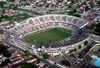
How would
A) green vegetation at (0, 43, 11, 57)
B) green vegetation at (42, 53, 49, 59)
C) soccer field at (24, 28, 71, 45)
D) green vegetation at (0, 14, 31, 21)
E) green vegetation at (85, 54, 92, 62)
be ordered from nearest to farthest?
1. green vegetation at (85, 54, 92, 62)
2. green vegetation at (42, 53, 49, 59)
3. green vegetation at (0, 43, 11, 57)
4. soccer field at (24, 28, 71, 45)
5. green vegetation at (0, 14, 31, 21)

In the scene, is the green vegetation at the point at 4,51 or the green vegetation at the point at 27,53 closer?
the green vegetation at the point at 27,53

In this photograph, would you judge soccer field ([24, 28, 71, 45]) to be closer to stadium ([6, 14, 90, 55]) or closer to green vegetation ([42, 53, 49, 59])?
stadium ([6, 14, 90, 55])

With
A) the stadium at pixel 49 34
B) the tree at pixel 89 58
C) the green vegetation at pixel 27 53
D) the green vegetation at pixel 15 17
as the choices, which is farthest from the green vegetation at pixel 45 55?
the green vegetation at pixel 15 17

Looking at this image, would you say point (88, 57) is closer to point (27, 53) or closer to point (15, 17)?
point (27, 53)

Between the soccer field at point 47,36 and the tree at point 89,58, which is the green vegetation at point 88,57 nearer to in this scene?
A: the tree at point 89,58

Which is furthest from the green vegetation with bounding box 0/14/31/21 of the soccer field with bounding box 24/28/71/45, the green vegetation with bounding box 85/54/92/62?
the green vegetation with bounding box 85/54/92/62

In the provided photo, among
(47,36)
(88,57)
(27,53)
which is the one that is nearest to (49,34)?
(47,36)

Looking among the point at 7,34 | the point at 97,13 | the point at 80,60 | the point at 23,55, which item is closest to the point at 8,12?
the point at 7,34
